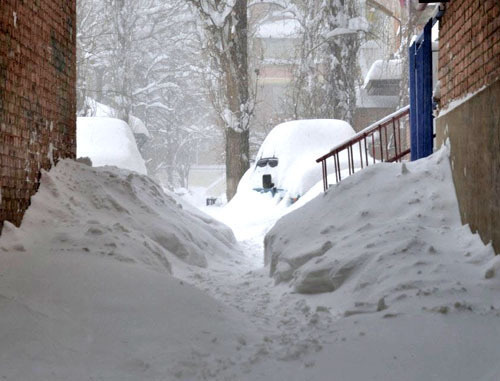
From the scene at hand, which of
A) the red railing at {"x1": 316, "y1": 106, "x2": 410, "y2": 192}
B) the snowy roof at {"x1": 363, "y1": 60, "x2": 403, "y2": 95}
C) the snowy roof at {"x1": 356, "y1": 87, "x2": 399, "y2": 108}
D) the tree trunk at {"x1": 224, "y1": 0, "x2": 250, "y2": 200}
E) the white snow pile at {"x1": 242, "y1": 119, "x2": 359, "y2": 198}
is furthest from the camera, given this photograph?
the snowy roof at {"x1": 356, "y1": 87, "x2": 399, "y2": 108}

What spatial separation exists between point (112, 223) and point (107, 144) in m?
6.24

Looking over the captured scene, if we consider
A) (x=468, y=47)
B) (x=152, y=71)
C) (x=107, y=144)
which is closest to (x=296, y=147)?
(x=107, y=144)

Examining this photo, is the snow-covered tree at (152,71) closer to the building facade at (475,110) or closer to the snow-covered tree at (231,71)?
the snow-covered tree at (231,71)

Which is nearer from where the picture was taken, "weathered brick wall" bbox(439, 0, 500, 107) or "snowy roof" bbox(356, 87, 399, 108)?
"weathered brick wall" bbox(439, 0, 500, 107)

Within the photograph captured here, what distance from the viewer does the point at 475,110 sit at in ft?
15.1

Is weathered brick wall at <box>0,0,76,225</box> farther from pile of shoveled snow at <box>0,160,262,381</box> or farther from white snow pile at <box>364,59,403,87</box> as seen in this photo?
white snow pile at <box>364,59,403,87</box>

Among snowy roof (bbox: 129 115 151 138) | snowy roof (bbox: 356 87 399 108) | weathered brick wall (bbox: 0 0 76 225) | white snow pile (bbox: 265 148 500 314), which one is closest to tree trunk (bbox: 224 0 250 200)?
snowy roof (bbox: 129 115 151 138)

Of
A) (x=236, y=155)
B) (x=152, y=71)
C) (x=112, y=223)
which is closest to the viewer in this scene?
(x=112, y=223)

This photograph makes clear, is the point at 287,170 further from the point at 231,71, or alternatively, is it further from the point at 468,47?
the point at 468,47

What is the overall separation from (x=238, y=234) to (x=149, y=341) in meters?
8.74

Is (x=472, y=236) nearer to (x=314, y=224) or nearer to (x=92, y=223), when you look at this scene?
(x=314, y=224)

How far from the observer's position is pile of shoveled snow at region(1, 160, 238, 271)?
4965 millimetres

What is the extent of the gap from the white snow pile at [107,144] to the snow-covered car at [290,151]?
3.98m

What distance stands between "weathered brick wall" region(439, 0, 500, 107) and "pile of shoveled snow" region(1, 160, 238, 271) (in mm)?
2970
